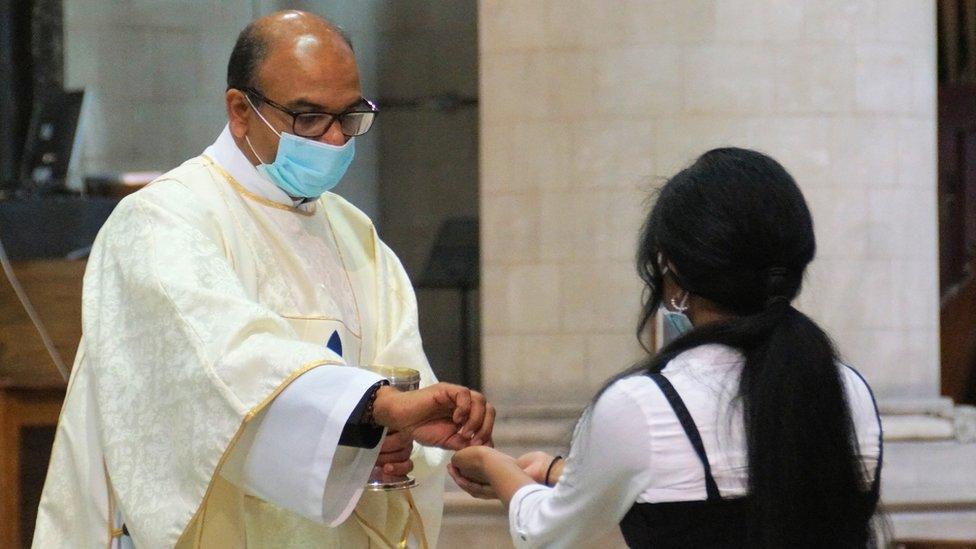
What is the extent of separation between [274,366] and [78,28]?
18.5 ft

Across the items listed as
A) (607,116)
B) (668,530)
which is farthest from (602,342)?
(668,530)

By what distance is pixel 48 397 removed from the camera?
4840 millimetres

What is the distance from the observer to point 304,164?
2.89 meters

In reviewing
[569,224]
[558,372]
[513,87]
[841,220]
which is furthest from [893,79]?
[558,372]

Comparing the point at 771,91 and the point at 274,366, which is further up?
the point at 771,91

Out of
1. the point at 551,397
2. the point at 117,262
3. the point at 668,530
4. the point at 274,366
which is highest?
the point at 117,262

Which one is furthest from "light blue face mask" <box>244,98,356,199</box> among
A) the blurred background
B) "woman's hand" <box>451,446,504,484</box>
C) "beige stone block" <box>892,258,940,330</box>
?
"beige stone block" <box>892,258,940,330</box>

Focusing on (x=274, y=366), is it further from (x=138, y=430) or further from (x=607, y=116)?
(x=607, y=116)

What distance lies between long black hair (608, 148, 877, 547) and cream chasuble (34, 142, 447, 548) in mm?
670

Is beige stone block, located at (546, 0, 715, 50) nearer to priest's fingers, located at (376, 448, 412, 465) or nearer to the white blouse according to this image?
priest's fingers, located at (376, 448, 412, 465)

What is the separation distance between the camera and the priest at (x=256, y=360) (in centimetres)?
252

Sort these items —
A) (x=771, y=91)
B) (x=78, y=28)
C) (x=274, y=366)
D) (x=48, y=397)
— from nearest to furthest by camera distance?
(x=274, y=366)
(x=48, y=397)
(x=771, y=91)
(x=78, y=28)

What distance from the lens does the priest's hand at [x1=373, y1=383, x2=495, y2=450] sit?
249 centimetres

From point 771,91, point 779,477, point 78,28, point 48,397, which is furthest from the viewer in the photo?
point 78,28
